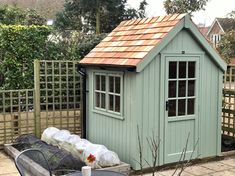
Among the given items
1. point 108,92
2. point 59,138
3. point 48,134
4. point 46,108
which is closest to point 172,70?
point 108,92

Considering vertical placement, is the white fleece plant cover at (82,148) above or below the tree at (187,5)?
below

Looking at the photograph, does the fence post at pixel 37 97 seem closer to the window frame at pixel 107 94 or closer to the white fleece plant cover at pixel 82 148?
the white fleece plant cover at pixel 82 148

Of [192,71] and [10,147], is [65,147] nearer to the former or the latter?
[10,147]

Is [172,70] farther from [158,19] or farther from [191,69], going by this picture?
[158,19]

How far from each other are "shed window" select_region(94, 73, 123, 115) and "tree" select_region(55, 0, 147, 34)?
35.8ft

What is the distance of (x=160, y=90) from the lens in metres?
6.32

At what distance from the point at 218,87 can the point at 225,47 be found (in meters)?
17.6

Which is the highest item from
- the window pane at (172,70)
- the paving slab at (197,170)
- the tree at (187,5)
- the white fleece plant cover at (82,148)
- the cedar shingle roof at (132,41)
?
the tree at (187,5)

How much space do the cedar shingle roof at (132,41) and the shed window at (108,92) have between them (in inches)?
12.6

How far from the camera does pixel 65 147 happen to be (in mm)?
6695

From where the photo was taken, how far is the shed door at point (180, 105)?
644 cm

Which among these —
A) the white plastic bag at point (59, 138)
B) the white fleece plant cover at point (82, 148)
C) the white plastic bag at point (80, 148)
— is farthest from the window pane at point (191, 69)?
the white plastic bag at point (59, 138)

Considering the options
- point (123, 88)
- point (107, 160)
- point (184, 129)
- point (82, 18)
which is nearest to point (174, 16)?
point (123, 88)

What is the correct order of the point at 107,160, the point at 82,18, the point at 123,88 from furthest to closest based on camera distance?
1. the point at 82,18
2. the point at 123,88
3. the point at 107,160
